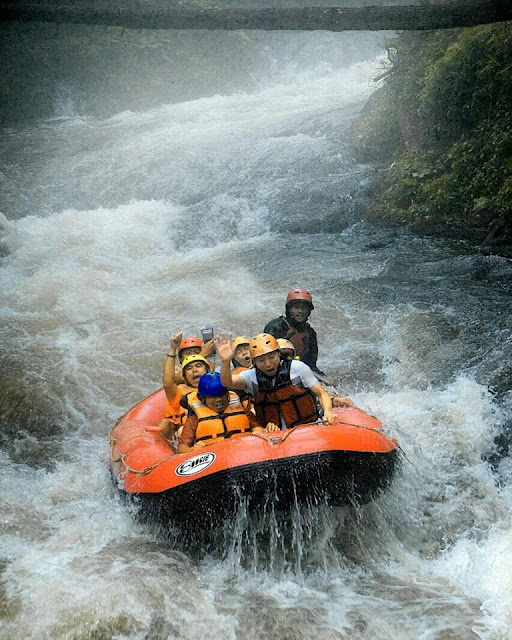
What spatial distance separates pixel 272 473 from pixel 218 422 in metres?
0.75

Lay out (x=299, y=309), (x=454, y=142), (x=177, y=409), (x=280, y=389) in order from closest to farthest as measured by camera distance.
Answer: (x=280, y=389), (x=177, y=409), (x=299, y=309), (x=454, y=142)

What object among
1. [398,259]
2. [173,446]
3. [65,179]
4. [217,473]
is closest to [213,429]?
[217,473]

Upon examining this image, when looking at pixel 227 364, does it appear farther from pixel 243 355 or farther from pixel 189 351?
pixel 189 351

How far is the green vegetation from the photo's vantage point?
359 inches

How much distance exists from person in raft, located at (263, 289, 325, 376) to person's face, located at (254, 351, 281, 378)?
1.26 metres

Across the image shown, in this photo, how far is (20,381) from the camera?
6.83 m

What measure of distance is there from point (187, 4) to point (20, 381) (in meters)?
18.4

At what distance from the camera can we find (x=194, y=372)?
16.4ft

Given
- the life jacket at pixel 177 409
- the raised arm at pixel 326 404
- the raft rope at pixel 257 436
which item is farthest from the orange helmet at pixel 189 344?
the raised arm at pixel 326 404

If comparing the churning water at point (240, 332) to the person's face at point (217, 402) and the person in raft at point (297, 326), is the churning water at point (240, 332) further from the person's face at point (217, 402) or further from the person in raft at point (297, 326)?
the person in raft at point (297, 326)

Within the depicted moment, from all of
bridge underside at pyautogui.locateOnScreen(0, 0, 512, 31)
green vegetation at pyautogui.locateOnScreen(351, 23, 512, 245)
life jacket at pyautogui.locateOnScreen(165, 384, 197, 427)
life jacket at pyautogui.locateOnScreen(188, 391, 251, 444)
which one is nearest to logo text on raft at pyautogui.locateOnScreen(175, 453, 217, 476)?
life jacket at pyautogui.locateOnScreen(188, 391, 251, 444)

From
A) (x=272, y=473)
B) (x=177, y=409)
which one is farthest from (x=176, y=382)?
(x=272, y=473)

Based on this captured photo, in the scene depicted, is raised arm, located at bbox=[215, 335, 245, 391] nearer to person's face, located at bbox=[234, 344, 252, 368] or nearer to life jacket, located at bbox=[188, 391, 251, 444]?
life jacket, located at bbox=[188, 391, 251, 444]

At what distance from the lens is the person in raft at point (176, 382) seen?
5016mm
